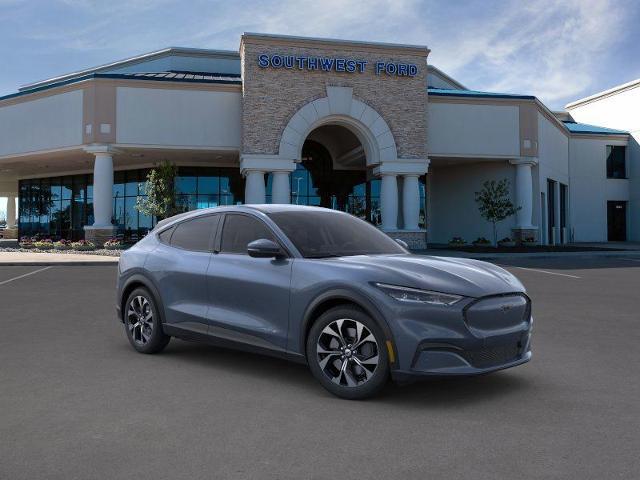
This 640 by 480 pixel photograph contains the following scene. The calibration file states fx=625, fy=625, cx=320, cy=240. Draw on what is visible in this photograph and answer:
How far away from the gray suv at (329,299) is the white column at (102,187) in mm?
25241

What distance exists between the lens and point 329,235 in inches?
240

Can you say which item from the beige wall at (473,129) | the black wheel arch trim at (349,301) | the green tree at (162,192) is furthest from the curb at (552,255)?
the black wheel arch trim at (349,301)

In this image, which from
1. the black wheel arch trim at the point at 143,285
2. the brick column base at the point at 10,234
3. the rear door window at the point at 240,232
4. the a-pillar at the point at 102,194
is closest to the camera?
the rear door window at the point at 240,232

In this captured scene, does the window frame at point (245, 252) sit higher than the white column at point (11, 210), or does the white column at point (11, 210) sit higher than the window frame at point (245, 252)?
the white column at point (11, 210)

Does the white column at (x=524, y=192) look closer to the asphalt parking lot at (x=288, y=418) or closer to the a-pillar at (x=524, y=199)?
the a-pillar at (x=524, y=199)

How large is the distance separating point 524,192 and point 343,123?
10.7 metres

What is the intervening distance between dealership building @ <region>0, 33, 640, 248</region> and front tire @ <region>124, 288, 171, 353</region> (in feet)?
74.2

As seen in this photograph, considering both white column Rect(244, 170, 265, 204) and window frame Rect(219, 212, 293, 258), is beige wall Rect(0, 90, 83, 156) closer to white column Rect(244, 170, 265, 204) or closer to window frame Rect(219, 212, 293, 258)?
white column Rect(244, 170, 265, 204)

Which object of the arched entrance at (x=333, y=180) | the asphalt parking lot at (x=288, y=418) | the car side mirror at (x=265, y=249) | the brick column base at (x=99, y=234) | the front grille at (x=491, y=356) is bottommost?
the asphalt parking lot at (x=288, y=418)

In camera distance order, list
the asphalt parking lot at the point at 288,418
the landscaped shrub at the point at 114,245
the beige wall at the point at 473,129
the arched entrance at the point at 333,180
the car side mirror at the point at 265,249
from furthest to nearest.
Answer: the arched entrance at the point at 333,180 → the beige wall at the point at 473,129 → the landscaped shrub at the point at 114,245 → the car side mirror at the point at 265,249 → the asphalt parking lot at the point at 288,418

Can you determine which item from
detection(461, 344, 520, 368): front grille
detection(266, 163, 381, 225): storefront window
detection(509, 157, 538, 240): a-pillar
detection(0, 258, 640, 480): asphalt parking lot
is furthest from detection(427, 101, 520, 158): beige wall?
detection(461, 344, 520, 368): front grille

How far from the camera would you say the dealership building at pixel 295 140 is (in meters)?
29.8

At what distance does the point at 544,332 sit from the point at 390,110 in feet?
78.3

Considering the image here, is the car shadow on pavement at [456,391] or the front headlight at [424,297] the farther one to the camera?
the car shadow on pavement at [456,391]
